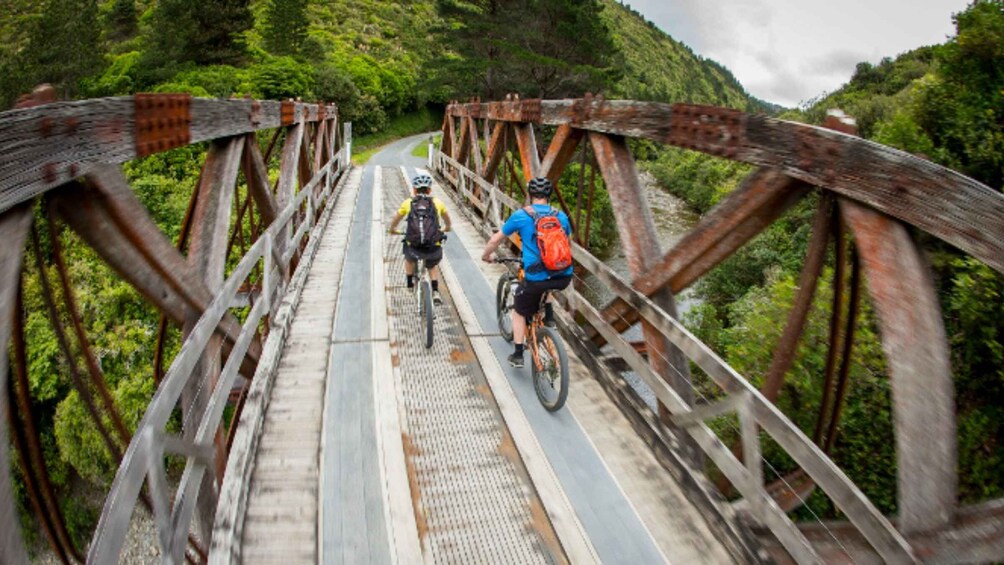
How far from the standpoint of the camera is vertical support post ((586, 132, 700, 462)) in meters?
4.04

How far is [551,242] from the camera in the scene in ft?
A: 14.4

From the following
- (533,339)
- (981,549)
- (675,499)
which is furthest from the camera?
(533,339)

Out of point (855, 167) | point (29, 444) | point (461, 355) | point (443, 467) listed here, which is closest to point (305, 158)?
point (461, 355)

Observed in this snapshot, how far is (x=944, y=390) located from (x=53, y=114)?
3319 mm

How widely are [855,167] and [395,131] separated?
49.2 metres

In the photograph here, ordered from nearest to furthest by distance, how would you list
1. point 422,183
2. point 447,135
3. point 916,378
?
point 916,378 → point 422,183 → point 447,135

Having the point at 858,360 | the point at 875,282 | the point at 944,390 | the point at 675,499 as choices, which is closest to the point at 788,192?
the point at 875,282

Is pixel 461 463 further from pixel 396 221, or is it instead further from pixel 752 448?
pixel 396 221

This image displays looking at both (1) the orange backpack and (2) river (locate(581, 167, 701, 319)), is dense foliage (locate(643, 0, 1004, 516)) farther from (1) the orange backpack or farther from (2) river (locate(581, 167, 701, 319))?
(2) river (locate(581, 167, 701, 319))

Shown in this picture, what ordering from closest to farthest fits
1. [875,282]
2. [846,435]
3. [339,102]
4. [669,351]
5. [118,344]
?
[875,282], [669,351], [846,435], [118,344], [339,102]

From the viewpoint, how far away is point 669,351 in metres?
4.11

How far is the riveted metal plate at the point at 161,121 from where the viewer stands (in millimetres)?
2756

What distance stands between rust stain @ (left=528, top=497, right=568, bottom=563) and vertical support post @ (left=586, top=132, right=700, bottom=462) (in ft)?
3.64

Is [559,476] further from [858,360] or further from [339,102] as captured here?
[339,102]
